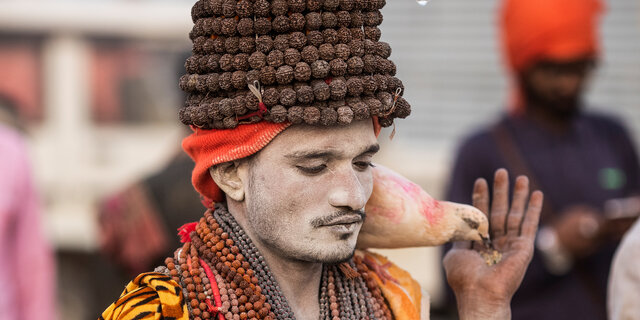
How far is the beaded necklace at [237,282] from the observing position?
Result: 2.26 meters

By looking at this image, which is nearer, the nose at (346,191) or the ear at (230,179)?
the nose at (346,191)

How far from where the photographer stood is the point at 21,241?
407cm

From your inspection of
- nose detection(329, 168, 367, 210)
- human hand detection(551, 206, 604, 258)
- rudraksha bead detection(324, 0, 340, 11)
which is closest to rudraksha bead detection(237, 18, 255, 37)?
rudraksha bead detection(324, 0, 340, 11)

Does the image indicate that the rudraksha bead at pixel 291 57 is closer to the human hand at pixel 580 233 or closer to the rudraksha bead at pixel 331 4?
the rudraksha bead at pixel 331 4

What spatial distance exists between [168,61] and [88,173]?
1394 millimetres

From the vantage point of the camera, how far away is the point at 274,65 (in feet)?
7.32

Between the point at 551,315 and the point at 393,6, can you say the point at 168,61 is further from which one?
the point at 551,315

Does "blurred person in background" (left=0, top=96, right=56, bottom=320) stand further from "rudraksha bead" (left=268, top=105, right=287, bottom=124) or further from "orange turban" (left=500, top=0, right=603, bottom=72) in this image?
"orange turban" (left=500, top=0, right=603, bottom=72)

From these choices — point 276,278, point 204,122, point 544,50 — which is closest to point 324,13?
point 204,122

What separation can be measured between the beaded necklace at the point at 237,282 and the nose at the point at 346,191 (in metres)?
0.30

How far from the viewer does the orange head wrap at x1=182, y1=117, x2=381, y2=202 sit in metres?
2.27

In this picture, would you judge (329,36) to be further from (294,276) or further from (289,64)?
(294,276)

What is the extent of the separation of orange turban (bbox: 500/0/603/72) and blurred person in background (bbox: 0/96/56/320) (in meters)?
2.98

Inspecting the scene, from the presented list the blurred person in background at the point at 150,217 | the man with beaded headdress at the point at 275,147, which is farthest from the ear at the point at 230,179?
the blurred person in background at the point at 150,217
